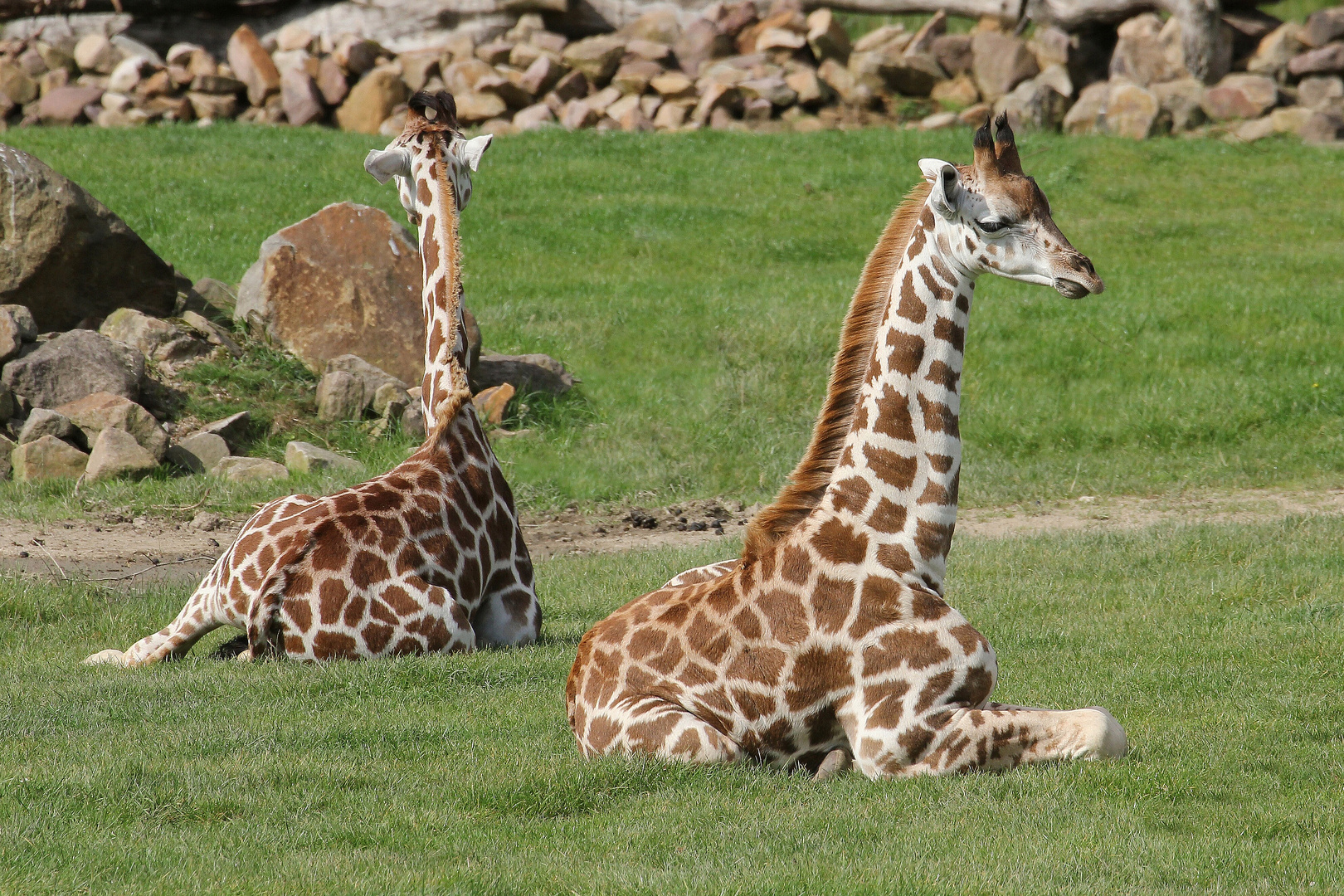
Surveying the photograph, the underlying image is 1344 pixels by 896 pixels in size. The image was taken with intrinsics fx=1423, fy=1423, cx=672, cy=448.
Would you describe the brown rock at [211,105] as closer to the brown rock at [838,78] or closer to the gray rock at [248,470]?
the brown rock at [838,78]

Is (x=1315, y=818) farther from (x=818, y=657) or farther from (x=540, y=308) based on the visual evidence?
(x=540, y=308)

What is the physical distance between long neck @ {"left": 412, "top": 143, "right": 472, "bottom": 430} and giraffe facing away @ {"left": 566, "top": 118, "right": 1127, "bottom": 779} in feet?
10.4

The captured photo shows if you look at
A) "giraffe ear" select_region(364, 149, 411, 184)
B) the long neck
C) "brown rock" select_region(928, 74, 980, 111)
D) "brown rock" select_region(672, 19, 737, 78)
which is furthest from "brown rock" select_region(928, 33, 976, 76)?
the long neck

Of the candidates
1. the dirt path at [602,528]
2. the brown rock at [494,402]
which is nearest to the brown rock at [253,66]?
the brown rock at [494,402]

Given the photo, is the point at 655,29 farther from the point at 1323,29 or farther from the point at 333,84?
the point at 1323,29

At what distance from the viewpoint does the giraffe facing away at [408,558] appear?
7.95 metres

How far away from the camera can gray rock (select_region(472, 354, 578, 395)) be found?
52.6 ft

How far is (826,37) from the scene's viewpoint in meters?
30.2

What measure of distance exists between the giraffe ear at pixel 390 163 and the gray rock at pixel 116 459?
556 centimetres

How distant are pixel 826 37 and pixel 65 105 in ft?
51.6

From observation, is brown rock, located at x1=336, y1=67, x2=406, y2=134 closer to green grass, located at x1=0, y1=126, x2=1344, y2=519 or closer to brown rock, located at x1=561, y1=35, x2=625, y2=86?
green grass, located at x1=0, y1=126, x2=1344, y2=519

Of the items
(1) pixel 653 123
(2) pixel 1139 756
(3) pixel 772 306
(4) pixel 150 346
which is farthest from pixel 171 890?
(1) pixel 653 123

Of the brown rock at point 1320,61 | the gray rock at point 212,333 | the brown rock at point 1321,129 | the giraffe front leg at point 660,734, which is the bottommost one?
the gray rock at point 212,333

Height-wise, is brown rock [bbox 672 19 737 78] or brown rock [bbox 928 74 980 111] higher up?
brown rock [bbox 672 19 737 78]
